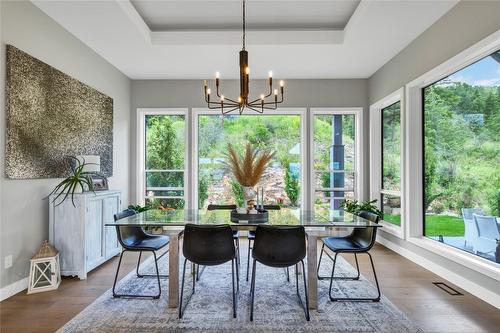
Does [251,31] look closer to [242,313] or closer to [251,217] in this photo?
[251,217]

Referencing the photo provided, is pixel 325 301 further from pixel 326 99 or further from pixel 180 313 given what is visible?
pixel 326 99

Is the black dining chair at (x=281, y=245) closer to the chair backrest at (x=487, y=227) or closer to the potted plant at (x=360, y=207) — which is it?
the chair backrest at (x=487, y=227)

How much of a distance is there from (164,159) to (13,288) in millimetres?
3061

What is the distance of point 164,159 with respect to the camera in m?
5.47

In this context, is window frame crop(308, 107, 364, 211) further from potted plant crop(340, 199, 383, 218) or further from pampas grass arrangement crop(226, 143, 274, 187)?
pampas grass arrangement crop(226, 143, 274, 187)

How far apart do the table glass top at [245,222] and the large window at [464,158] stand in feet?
4.13

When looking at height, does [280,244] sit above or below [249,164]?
below

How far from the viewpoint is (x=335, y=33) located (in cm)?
383

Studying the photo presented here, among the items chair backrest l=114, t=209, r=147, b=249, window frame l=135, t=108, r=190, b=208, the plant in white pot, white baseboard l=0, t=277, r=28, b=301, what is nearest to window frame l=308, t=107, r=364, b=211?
window frame l=135, t=108, r=190, b=208

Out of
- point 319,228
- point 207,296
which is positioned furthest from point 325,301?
point 207,296

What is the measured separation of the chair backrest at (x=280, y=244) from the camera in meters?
2.36

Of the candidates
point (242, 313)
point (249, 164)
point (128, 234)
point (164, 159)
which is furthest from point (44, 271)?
point (164, 159)

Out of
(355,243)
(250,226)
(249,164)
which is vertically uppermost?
(249,164)

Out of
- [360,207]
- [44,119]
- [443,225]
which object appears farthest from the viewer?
[360,207]
